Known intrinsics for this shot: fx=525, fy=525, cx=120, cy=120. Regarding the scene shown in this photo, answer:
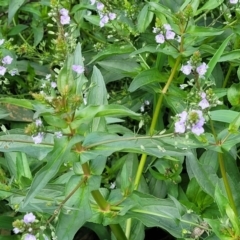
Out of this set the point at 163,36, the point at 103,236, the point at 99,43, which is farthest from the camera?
the point at 99,43

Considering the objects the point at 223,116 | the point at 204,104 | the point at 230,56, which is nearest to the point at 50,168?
the point at 204,104

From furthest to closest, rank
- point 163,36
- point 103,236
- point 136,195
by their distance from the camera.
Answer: point 103,236 < point 163,36 < point 136,195

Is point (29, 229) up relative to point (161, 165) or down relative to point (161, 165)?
up

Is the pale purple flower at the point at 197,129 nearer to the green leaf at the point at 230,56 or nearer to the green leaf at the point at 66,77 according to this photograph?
the green leaf at the point at 66,77

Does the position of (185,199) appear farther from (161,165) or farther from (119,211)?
(119,211)

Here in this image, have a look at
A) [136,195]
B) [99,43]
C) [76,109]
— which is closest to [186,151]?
[136,195]

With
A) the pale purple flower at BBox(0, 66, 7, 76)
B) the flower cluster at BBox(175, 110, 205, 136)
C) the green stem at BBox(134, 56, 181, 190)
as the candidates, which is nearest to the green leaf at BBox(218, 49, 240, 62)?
the green stem at BBox(134, 56, 181, 190)

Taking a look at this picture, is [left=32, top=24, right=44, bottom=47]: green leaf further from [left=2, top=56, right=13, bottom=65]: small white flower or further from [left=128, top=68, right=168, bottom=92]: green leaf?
[left=128, top=68, right=168, bottom=92]: green leaf
